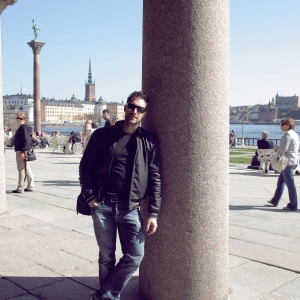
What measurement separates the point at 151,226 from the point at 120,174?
0.46 meters

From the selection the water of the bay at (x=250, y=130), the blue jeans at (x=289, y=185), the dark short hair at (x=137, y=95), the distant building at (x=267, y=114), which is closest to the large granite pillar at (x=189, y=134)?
the dark short hair at (x=137, y=95)

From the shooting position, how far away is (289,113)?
151 meters

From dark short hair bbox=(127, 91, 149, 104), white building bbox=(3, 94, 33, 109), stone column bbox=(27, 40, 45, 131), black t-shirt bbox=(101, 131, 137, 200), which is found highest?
white building bbox=(3, 94, 33, 109)

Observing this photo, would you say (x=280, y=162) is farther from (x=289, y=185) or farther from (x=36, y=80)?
(x=36, y=80)

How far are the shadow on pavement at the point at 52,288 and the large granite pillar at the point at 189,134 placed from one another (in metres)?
0.66

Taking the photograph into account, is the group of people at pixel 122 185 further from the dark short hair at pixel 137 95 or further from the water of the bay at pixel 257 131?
the water of the bay at pixel 257 131

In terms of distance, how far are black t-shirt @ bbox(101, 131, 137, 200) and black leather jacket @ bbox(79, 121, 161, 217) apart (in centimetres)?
3

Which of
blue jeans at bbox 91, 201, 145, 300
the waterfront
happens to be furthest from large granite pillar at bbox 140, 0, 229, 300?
the waterfront

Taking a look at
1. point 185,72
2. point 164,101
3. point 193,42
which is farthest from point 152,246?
point 193,42

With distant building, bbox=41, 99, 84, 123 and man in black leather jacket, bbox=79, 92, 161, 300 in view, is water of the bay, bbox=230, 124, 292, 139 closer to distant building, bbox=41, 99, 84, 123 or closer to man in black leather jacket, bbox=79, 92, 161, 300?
man in black leather jacket, bbox=79, 92, 161, 300

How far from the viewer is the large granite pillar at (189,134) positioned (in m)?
3.20

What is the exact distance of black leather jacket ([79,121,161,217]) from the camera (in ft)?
10.3

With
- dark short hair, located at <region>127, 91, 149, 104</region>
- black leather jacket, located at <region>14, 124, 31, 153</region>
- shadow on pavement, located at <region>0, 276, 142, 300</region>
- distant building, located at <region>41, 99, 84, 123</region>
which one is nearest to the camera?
dark short hair, located at <region>127, 91, 149, 104</region>

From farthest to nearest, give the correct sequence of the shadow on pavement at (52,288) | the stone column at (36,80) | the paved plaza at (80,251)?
1. the stone column at (36,80)
2. the paved plaza at (80,251)
3. the shadow on pavement at (52,288)
